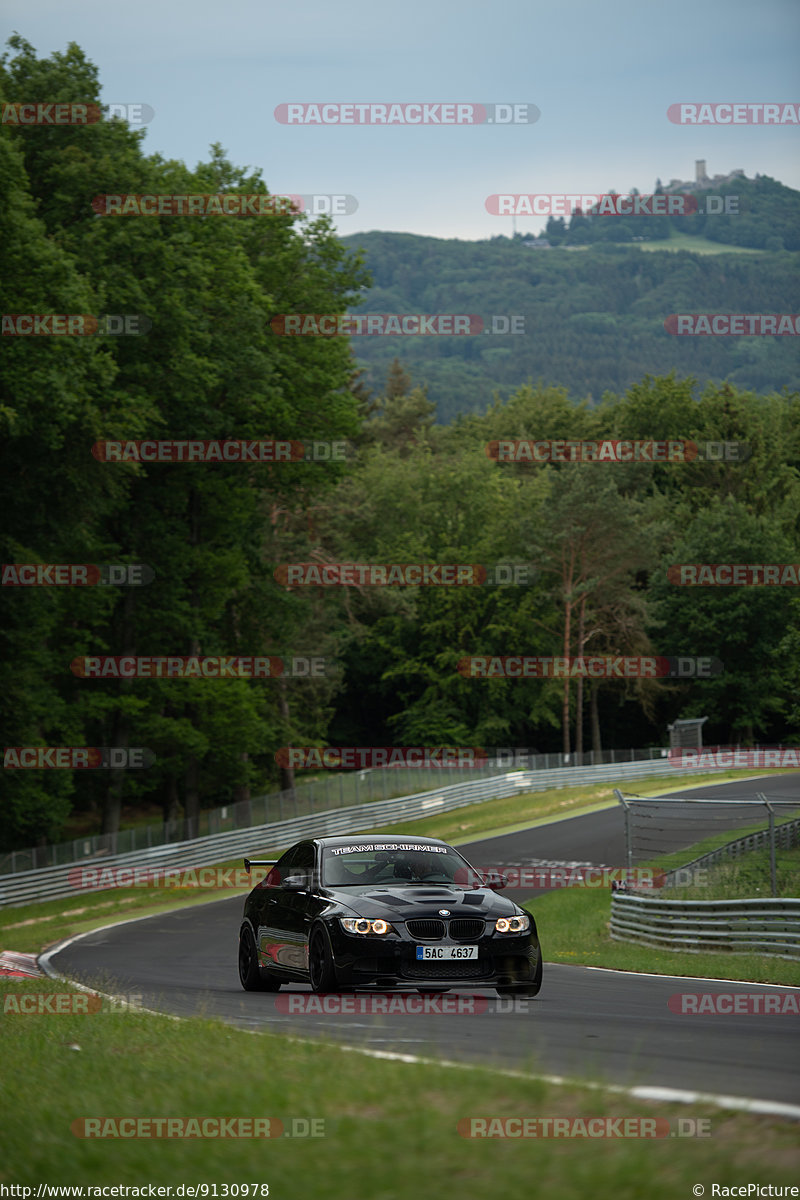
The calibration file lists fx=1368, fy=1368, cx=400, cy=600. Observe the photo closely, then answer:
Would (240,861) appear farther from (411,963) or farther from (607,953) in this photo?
(411,963)

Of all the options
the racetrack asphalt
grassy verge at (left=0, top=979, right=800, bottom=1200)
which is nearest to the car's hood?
the racetrack asphalt

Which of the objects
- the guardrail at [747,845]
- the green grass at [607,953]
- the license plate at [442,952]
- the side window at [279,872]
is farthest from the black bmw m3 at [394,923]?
the guardrail at [747,845]

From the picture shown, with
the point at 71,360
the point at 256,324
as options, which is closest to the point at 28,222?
the point at 71,360

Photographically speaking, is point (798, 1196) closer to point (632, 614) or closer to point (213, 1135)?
point (213, 1135)

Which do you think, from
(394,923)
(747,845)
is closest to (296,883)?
(394,923)

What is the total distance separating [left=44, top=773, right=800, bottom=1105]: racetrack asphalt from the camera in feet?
24.0

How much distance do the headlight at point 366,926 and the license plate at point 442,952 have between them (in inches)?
12.0

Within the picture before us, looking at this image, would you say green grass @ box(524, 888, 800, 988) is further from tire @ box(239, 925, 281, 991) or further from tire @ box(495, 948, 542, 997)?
tire @ box(239, 925, 281, 991)

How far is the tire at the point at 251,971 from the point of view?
44.3 feet

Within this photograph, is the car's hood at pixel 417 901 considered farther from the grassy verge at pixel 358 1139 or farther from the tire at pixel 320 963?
the grassy verge at pixel 358 1139

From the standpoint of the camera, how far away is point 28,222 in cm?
3012

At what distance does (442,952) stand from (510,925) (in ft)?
2.25

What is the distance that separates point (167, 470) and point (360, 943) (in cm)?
3273

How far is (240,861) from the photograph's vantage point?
41.3 metres
